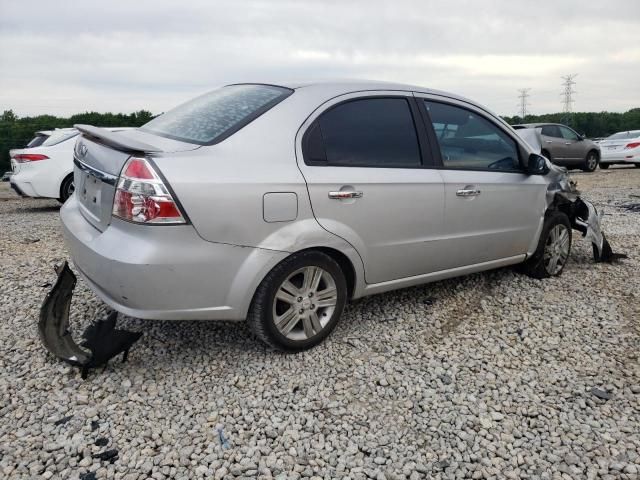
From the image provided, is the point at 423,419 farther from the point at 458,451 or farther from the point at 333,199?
→ the point at 333,199

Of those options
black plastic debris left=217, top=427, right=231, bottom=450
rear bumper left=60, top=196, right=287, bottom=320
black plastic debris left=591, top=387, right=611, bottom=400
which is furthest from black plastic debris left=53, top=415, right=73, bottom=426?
black plastic debris left=591, top=387, right=611, bottom=400

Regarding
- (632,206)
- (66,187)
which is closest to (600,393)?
(632,206)

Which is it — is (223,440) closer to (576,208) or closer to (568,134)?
(576,208)

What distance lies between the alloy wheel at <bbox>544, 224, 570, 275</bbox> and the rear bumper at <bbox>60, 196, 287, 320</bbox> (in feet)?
9.45

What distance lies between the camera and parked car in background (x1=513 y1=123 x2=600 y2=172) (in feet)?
52.1

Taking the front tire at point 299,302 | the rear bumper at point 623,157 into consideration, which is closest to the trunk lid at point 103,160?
the front tire at point 299,302

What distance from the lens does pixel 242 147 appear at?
2910 mm

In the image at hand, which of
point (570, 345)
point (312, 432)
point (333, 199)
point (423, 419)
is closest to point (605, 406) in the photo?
point (570, 345)

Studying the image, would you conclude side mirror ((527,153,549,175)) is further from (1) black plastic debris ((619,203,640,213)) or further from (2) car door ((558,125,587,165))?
(2) car door ((558,125,587,165))

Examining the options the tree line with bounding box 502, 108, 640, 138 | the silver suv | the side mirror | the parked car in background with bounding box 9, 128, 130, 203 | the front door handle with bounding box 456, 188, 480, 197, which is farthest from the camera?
the tree line with bounding box 502, 108, 640, 138

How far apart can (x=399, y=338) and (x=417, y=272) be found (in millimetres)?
490

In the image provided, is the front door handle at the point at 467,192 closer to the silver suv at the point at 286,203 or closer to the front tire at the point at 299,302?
the silver suv at the point at 286,203

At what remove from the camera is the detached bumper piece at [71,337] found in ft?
9.86

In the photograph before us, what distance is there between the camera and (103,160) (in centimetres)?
298
